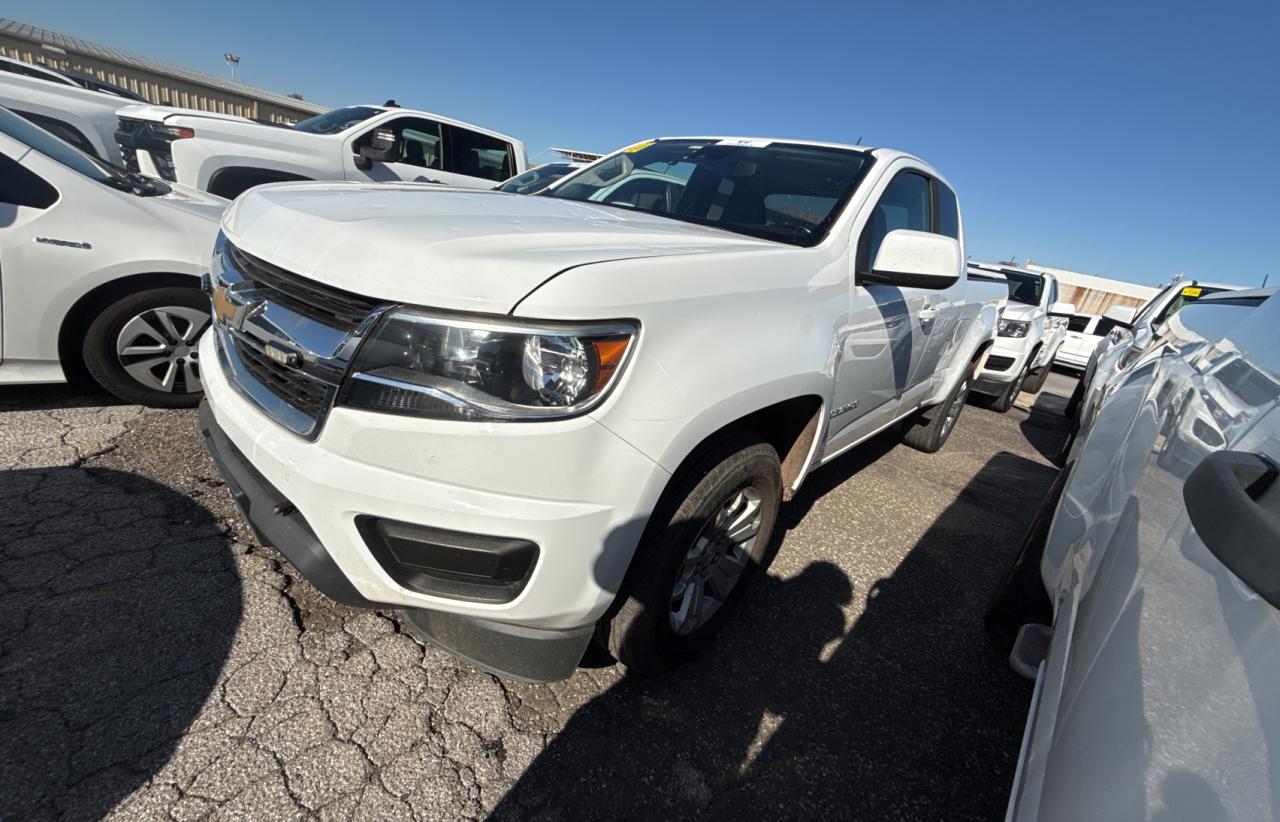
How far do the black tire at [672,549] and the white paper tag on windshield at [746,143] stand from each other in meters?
1.69

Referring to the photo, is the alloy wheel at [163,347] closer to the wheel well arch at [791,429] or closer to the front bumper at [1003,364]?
the wheel well arch at [791,429]

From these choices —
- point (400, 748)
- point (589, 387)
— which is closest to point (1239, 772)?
point (589, 387)

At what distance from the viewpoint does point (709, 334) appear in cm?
148

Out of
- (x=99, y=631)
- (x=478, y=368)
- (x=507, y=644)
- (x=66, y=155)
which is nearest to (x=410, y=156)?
(x=66, y=155)

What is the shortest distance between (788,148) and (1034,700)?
238cm

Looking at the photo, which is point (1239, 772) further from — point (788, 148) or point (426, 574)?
point (788, 148)

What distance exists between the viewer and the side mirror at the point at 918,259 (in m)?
2.04

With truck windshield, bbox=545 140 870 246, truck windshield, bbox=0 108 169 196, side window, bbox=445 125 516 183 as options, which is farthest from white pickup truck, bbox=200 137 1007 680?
side window, bbox=445 125 516 183

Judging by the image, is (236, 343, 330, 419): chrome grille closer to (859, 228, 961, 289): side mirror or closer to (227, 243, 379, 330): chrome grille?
(227, 243, 379, 330): chrome grille

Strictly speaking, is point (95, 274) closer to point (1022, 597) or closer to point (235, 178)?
point (235, 178)

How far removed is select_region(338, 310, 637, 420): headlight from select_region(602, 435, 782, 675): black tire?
0.50 meters

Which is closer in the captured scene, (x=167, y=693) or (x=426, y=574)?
(x=426, y=574)

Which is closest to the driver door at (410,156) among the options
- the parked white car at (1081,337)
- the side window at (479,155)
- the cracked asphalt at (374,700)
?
the side window at (479,155)

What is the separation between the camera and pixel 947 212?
3.54 meters
